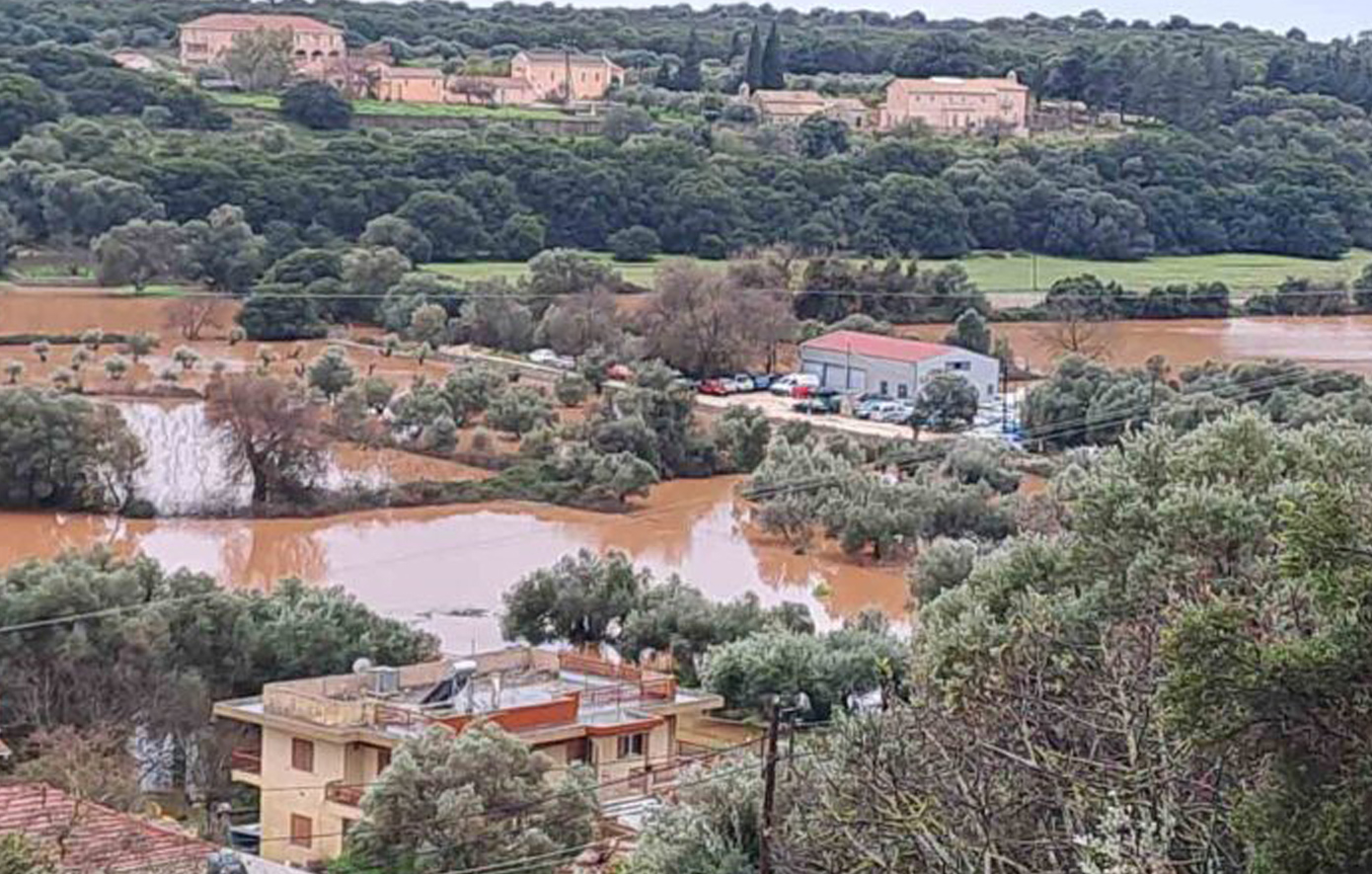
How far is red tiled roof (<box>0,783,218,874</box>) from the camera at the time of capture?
310 inches

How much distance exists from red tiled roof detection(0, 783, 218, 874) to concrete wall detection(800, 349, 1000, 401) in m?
16.6

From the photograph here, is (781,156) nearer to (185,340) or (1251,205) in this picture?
(1251,205)

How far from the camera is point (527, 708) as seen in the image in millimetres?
10906

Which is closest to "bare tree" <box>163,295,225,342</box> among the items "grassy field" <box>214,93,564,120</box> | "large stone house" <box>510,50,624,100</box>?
"grassy field" <box>214,93,564,120</box>

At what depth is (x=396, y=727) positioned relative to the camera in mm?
10562

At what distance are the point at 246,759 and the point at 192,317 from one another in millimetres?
17090

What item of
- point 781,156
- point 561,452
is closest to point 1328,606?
point 561,452

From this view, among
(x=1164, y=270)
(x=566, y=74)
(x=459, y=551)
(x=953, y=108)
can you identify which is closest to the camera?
(x=459, y=551)

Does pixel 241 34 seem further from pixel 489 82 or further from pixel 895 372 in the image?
pixel 895 372

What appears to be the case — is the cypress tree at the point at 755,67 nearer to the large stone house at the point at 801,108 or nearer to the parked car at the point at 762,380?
the large stone house at the point at 801,108

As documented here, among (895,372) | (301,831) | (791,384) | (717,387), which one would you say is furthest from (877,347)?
(301,831)

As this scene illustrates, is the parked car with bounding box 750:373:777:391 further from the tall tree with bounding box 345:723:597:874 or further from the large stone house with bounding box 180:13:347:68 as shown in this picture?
the large stone house with bounding box 180:13:347:68

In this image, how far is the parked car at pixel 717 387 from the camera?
25625mm

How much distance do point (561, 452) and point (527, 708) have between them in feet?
34.2
